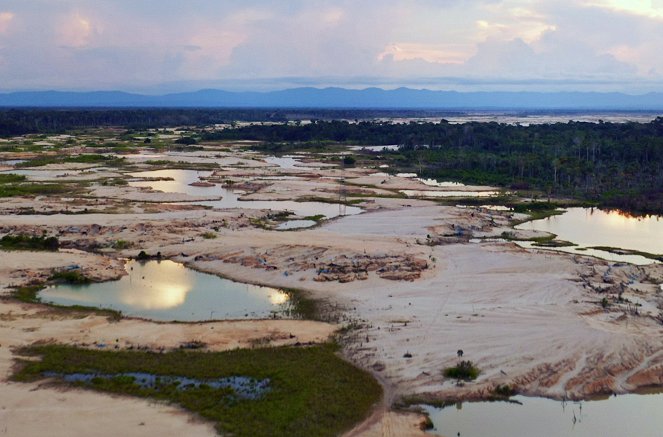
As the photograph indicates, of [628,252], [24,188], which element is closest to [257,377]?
[628,252]

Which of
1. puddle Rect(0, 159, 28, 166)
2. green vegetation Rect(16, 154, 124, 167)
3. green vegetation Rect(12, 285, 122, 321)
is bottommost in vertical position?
green vegetation Rect(12, 285, 122, 321)

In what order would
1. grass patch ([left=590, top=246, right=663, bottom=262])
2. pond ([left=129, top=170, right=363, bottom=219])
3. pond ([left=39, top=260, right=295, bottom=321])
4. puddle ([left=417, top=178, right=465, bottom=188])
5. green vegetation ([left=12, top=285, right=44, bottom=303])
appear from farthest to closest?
puddle ([left=417, top=178, right=465, bottom=188]), pond ([left=129, top=170, right=363, bottom=219]), grass patch ([left=590, top=246, right=663, bottom=262]), green vegetation ([left=12, top=285, right=44, bottom=303]), pond ([left=39, top=260, right=295, bottom=321])

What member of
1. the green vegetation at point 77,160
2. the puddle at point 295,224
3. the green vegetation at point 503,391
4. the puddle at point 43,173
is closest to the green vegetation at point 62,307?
the green vegetation at point 503,391

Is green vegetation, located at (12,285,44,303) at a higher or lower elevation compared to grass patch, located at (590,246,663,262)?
lower

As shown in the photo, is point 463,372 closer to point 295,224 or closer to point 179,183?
point 295,224

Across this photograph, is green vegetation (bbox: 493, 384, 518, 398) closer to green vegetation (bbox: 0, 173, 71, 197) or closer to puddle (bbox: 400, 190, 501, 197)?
puddle (bbox: 400, 190, 501, 197)

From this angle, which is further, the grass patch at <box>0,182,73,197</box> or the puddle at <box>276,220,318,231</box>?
the grass patch at <box>0,182,73,197</box>

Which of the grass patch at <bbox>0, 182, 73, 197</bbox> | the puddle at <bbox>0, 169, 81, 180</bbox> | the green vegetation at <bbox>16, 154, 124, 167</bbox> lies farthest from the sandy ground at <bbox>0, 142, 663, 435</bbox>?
the green vegetation at <bbox>16, 154, 124, 167</bbox>

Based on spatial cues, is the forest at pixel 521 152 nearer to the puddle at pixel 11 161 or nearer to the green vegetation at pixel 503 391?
the puddle at pixel 11 161

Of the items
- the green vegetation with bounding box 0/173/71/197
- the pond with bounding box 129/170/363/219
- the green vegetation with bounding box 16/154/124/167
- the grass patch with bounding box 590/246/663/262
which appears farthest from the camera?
the green vegetation with bounding box 16/154/124/167
